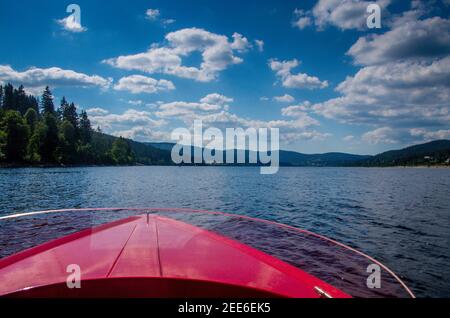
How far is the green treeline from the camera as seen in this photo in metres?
81.1

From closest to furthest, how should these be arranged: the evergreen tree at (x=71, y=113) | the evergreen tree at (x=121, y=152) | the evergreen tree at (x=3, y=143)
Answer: the evergreen tree at (x=3, y=143), the evergreen tree at (x=71, y=113), the evergreen tree at (x=121, y=152)

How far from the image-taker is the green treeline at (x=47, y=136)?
266ft

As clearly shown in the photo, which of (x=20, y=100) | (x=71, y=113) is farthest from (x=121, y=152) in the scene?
(x=20, y=100)

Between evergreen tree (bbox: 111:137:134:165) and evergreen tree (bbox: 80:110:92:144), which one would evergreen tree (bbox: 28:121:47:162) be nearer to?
evergreen tree (bbox: 80:110:92:144)

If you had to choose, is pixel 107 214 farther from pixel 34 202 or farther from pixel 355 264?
pixel 355 264

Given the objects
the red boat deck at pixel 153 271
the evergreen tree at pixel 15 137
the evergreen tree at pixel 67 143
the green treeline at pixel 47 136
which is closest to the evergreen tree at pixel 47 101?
the green treeline at pixel 47 136

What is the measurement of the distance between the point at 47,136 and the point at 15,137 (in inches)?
547

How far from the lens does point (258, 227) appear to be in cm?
1438

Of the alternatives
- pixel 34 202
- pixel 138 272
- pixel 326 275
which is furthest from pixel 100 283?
pixel 34 202

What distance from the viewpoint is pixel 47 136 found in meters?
93.9

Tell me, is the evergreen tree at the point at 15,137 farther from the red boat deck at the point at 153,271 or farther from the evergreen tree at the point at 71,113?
the red boat deck at the point at 153,271

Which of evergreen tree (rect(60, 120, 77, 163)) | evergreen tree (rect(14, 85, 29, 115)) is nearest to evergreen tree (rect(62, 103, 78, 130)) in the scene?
evergreen tree (rect(60, 120, 77, 163))

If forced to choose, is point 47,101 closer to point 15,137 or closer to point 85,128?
point 85,128
